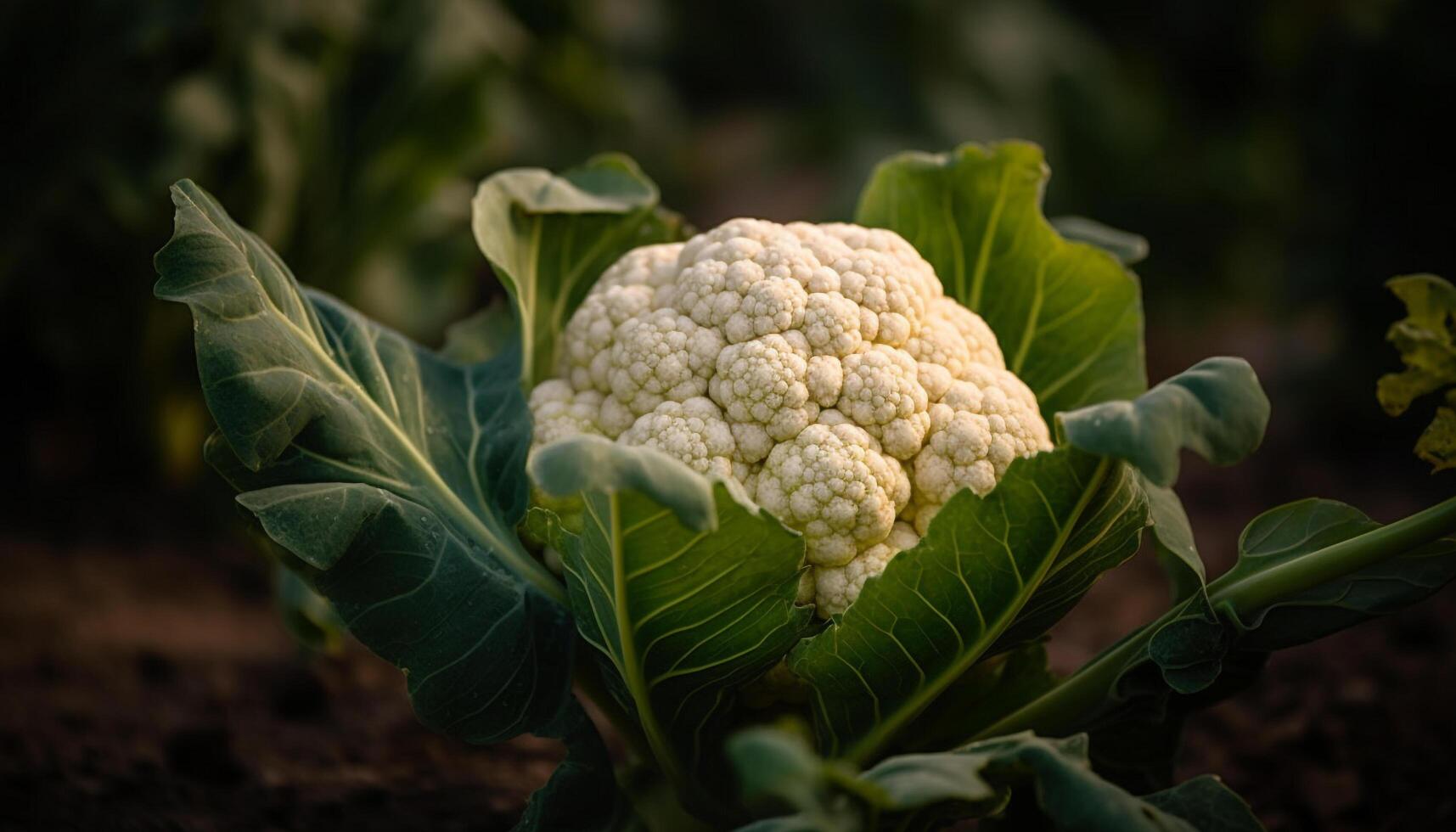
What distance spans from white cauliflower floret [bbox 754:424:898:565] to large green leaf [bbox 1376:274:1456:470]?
736 mm

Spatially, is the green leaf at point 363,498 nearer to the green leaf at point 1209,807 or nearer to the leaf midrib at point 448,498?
the leaf midrib at point 448,498

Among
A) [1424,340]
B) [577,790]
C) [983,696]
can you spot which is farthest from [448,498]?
[1424,340]

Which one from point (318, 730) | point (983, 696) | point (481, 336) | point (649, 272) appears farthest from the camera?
point (318, 730)

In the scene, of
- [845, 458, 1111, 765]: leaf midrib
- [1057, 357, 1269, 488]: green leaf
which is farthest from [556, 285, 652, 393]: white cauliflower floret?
[1057, 357, 1269, 488]: green leaf

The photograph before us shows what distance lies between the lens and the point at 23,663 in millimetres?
3006

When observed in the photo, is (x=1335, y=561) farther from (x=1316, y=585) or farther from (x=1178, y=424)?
(x=1178, y=424)

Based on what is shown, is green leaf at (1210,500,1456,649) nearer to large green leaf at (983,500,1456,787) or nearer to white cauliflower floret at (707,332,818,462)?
large green leaf at (983,500,1456,787)

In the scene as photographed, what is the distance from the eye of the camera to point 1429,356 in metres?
1.71

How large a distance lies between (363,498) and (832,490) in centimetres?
70

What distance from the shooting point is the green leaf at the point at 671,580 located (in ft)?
4.75

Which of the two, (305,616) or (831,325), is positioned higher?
(831,325)

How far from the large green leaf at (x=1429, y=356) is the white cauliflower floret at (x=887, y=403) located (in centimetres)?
67

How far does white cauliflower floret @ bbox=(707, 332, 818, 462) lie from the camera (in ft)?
6.23

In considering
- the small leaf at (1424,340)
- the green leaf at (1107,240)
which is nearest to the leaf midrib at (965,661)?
the small leaf at (1424,340)
